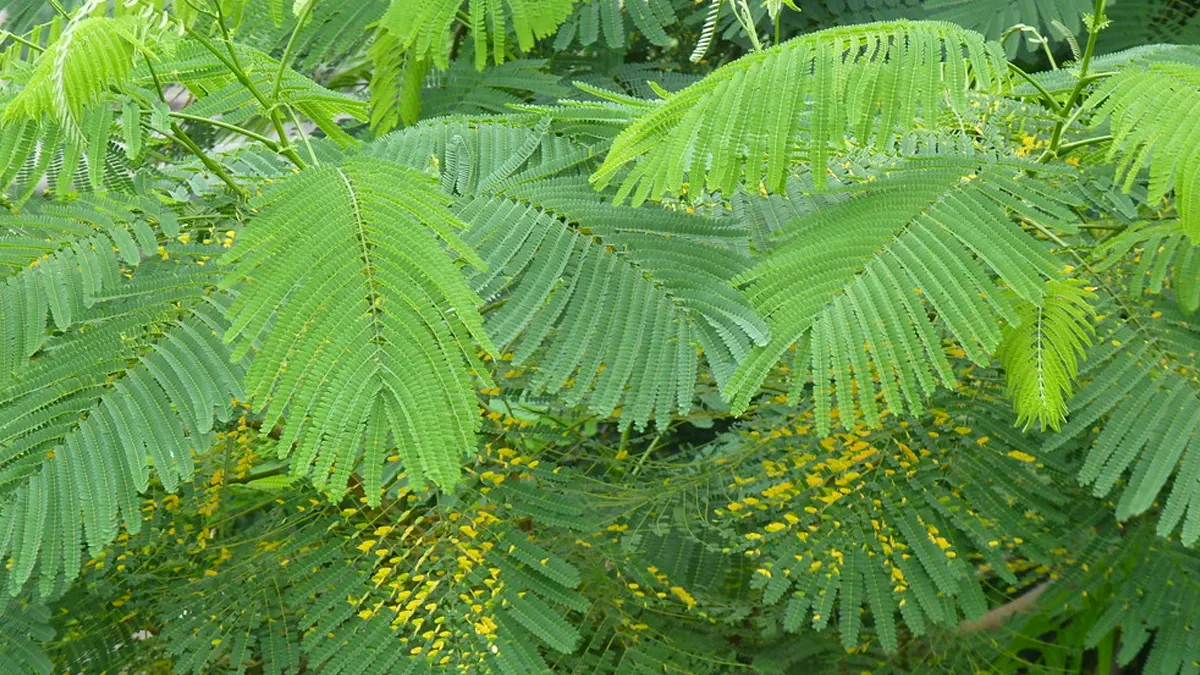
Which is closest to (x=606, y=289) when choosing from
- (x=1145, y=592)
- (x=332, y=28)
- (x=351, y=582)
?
(x=351, y=582)

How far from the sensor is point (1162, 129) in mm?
1368

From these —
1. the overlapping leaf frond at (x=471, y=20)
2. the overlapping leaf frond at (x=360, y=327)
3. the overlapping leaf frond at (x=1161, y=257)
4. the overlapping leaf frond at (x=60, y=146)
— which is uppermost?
the overlapping leaf frond at (x=471, y=20)

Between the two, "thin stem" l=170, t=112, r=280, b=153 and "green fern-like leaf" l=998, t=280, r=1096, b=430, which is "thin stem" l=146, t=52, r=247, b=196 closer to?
"thin stem" l=170, t=112, r=280, b=153

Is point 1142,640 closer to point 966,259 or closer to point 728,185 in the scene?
point 966,259

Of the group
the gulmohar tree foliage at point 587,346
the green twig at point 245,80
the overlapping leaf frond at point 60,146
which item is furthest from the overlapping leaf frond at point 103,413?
the green twig at point 245,80

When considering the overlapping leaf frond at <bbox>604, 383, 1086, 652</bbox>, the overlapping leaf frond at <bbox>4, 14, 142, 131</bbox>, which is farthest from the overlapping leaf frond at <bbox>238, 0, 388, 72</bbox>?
the overlapping leaf frond at <bbox>604, 383, 1086, 652</bbox>

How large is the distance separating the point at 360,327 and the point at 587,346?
1.06ft

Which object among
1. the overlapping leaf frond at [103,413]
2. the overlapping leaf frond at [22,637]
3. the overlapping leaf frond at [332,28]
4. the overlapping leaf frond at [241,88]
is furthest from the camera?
the overlapping leaf frond at [332,28]

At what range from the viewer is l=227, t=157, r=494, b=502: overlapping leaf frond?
1224 millimetres

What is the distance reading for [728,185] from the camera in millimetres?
1406

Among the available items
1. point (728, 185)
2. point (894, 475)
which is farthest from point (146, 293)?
point (894, 475)

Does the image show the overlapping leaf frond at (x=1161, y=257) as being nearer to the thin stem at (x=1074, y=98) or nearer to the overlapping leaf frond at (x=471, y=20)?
the thin stem at (x=1074, y=98)

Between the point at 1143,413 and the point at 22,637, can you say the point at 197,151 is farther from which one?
the point at 1143,413

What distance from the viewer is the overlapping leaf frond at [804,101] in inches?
54.9
